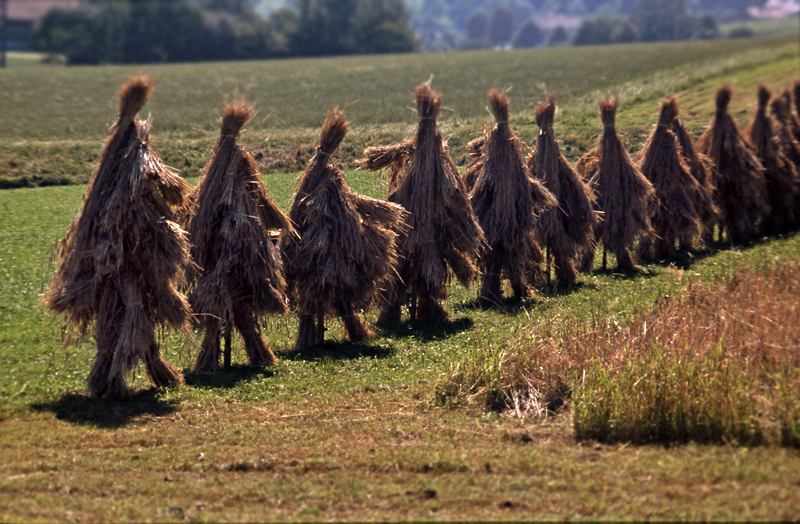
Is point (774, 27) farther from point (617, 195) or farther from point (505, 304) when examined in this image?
point (505, 304)

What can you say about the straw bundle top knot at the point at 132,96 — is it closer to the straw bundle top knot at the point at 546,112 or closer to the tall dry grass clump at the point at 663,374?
the tall dry grass clump at the point at 663,374

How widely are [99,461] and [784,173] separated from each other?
26230mm

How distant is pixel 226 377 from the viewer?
39.3 feet

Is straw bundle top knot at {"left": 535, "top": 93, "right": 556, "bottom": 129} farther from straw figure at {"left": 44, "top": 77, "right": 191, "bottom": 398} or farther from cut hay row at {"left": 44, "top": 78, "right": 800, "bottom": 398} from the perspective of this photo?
straw figure at {"left": 44, "top": 77, "right": 191, "bottom": 398}

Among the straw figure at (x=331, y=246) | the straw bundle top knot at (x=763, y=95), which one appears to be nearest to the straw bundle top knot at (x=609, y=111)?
the straw figure at (x=331, y=246)

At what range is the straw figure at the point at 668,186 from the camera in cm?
2225

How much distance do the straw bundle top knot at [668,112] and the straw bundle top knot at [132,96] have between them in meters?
16.7

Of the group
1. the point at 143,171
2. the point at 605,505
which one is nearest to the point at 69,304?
the point at 143,171

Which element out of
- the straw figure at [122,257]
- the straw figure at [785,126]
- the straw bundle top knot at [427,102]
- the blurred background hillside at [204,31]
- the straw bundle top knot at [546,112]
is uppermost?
the blurred background hillside at [204,31]

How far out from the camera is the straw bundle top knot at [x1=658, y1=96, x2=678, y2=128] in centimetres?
2259

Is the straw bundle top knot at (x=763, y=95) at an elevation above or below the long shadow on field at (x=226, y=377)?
above

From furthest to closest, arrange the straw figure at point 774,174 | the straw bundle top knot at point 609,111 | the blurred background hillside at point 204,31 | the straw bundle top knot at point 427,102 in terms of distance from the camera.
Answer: the blurred background hillside at point 204,31, the straw figure at point 774,174, the straw bundle top knot at point 609,111, the straw bundle top knot at point 427,102

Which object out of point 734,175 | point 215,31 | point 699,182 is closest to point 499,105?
point 699,182

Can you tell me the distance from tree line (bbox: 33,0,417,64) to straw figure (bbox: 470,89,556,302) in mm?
34439
